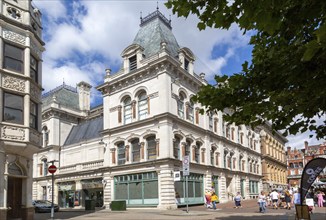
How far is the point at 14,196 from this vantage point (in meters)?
19.5

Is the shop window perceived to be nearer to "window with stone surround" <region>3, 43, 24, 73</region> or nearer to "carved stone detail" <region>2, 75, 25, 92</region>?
"carved stone detail" <region>2, 75, 25, 92</region>

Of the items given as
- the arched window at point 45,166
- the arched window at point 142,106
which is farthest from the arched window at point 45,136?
the arched window at point 142,106

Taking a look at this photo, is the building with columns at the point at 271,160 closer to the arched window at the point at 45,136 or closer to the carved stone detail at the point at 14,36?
the arched window at the point at 45,136

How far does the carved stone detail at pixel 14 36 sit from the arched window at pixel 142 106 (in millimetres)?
15291

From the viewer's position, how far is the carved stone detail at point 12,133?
18.1m

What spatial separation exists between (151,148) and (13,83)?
51.8ft

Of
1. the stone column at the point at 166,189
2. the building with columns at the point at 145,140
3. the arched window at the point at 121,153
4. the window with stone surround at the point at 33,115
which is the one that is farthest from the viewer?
the arched window at the point at 121,153

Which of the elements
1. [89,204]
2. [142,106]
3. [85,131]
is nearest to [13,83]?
[142,106]

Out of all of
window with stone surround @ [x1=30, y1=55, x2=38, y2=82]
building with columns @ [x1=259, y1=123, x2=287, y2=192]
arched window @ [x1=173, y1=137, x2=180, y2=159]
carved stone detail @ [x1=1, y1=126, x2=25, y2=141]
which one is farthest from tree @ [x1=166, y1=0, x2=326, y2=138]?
building with columns @ [x1=259, y1=123, x2=287, y2=192]

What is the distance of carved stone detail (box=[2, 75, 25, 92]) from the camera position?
18.7 m

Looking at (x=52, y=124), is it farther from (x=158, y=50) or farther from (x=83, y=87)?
(x=158, y=50)

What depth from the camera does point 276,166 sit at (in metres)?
67.5

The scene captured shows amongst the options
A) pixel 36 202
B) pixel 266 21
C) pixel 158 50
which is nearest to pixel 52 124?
pixel 36 202

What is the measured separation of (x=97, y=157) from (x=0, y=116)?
22.4 metres
